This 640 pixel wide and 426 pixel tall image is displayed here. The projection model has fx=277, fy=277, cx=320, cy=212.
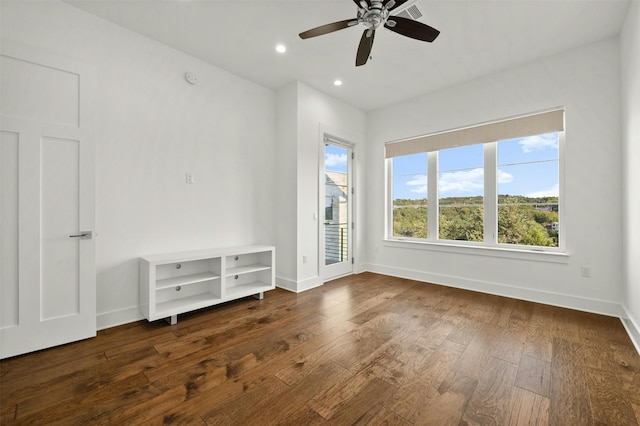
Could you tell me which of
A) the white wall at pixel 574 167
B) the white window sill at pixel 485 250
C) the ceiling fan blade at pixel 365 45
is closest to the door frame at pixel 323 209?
the white window sill at pixel 485 250

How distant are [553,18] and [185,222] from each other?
4415 millimetres

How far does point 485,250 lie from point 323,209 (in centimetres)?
240

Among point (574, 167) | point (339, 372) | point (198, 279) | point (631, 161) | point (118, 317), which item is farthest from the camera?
point (574, 167)

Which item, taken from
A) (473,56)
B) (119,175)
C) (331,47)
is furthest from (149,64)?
(473,56)

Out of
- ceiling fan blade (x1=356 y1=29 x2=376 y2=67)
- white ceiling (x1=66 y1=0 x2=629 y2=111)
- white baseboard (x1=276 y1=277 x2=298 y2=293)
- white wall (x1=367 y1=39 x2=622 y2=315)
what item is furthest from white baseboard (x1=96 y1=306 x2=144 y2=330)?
white wall (x1=367 y1=39 x2=622 y2=315)

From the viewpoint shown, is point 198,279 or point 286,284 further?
point 286,284

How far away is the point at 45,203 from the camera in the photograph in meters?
2.31

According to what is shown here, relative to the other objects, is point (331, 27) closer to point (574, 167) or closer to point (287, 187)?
point (287, 187)

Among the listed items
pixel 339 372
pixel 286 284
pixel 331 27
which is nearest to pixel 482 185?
pixel 331 27

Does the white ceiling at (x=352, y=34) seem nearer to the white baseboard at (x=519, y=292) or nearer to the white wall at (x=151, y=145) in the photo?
the white wall at (x=151, y=145)

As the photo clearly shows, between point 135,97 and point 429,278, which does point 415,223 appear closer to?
point 429,278

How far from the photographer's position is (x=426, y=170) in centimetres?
462

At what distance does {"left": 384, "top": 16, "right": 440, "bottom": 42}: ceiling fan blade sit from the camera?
218cm

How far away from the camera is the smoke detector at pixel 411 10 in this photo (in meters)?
2.44
